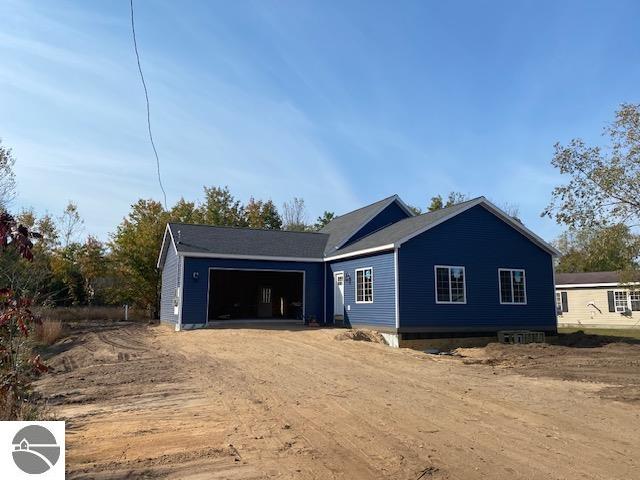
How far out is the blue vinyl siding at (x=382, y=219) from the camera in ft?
75.9

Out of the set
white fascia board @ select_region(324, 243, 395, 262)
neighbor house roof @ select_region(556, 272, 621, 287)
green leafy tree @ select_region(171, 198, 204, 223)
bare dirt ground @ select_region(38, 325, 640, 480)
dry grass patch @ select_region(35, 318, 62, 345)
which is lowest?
bare dirt ground @ select_region(38, 325, 640, 480)

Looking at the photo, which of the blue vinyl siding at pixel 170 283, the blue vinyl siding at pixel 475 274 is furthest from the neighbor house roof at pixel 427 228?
the blue vinyl siding at pixel 170 283

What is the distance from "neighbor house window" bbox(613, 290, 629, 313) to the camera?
28.6 meters

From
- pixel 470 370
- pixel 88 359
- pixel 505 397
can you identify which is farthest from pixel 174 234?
pixel 505 397

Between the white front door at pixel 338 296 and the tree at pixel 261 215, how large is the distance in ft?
82.7

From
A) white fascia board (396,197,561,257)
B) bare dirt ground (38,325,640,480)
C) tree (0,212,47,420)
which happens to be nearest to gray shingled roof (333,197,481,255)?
white fascia board (396,197,561,257)

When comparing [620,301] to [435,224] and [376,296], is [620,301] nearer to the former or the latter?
[435,224]

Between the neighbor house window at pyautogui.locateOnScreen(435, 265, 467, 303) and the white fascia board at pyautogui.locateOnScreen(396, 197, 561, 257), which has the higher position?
the white fascia board at pyautogui.locateOnScreen(396, 197, 561, 257)

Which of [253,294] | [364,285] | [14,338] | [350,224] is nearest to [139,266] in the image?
[253,294]

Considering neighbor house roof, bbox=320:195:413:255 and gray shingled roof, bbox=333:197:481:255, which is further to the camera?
neighbor house roof, bbox=320:195:413:255

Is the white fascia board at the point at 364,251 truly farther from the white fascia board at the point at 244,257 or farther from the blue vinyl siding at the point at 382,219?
the blue vinyl siding at the point at 382,219

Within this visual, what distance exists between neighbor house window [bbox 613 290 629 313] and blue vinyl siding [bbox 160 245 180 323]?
25.4m

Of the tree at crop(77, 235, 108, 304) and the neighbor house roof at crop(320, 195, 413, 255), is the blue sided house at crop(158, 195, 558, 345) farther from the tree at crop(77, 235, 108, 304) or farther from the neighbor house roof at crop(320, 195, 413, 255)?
the tree at crop(77, 235, 108, 304)

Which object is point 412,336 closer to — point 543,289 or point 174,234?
point 543,289
